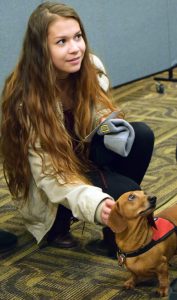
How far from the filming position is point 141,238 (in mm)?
1794

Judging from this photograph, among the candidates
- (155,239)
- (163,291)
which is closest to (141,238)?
(155,239)

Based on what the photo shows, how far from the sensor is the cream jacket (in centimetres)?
182

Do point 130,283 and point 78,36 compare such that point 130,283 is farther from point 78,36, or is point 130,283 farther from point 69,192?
point 78,36

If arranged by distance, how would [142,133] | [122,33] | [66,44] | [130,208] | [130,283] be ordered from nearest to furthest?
[130,208] → [130,283] → [66,44] → [142,133] → [122,33]

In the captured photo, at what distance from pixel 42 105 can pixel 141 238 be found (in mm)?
574

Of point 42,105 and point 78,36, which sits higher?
point 78,36

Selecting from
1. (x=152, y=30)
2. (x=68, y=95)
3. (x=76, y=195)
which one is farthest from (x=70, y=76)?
(x=152, y=30)

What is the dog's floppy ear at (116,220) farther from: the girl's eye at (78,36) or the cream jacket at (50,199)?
the girl's eye at (78,36)

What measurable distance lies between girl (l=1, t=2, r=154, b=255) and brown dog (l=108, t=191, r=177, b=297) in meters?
0.16

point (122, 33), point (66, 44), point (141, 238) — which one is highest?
point (66, 44)

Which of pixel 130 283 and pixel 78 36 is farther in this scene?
pixel 78 36

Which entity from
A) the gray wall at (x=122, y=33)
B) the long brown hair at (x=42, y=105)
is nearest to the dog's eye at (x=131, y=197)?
the long brown hair at (x=42, y=105)

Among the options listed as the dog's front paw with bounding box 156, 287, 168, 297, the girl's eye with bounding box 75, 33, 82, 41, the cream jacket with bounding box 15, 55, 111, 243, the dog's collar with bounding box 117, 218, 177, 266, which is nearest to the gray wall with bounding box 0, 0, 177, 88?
the cream jacket with bounding box 15, 55, 111, 243

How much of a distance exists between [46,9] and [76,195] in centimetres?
63
